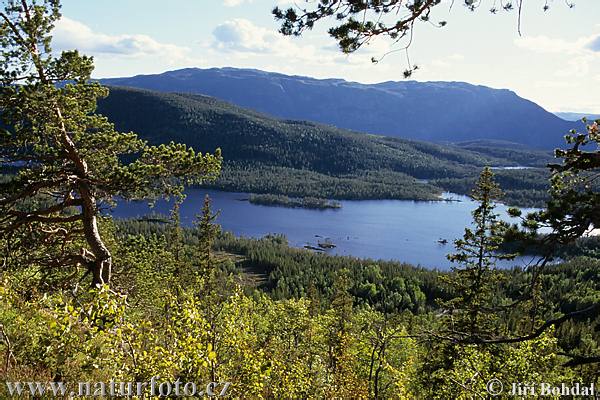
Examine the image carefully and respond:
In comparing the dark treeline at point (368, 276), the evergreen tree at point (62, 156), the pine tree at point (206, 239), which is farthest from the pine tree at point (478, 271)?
the dark treeline at point (368, 276)

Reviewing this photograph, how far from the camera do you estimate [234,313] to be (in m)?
11.1

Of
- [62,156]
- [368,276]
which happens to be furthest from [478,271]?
[368,276]

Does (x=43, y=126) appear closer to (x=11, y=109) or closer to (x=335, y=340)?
(x=11, y=109)

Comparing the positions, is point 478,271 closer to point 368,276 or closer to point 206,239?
point 206,239

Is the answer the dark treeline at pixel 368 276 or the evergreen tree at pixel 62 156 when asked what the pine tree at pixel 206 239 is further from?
the dark treeline at pixel 368 276

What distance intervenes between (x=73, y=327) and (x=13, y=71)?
928cm

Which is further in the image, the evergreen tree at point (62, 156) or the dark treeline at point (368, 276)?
the dark treeline at point (368, 276)

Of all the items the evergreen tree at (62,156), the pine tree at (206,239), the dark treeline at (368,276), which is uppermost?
the evergreen tree at (62,156)

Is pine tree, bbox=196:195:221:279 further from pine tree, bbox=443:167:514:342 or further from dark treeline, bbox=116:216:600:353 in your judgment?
dark treeline, bbox=116:216:600:353

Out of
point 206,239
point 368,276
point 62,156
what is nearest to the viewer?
point 62,156

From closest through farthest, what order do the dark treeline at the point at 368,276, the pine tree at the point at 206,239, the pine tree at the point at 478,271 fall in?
the pine tree at the point at 478,271
the pine tree at the point at 206,239
the dark treeline at the point at 368,276

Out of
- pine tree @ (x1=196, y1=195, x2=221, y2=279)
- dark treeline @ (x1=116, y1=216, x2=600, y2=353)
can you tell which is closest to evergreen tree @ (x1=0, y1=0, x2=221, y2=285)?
pine tree @ (x1=196, y1=195, x2=221, y2=279)

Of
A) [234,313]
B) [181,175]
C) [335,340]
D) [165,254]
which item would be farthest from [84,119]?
[165,254]

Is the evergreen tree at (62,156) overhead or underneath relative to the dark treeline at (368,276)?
overhead
